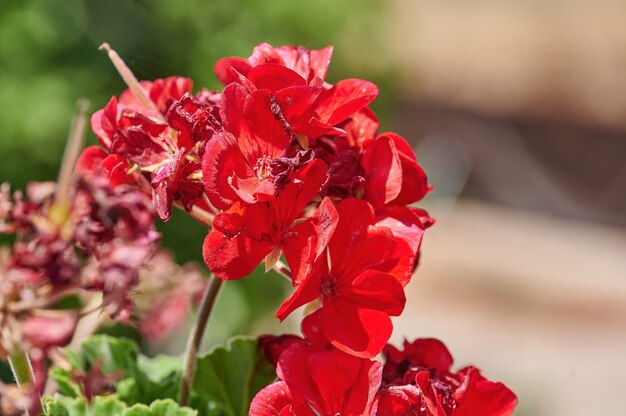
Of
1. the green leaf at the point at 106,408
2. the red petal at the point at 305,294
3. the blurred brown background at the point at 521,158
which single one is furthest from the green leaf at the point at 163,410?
the blurred brown background at the point at 521,158

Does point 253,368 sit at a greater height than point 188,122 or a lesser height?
lesser

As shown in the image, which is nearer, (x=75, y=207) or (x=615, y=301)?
(x=75, y=207)

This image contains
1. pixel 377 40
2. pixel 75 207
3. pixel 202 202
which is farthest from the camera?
pixel 377 40

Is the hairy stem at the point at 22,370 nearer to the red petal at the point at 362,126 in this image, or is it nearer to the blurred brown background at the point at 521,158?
the red petal at the point at 362,126

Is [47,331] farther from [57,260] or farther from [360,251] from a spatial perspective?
[360,251]

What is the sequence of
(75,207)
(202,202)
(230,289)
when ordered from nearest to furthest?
(75,207) → (202,202) → (230,289)

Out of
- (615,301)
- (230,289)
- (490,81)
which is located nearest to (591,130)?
(490,81)

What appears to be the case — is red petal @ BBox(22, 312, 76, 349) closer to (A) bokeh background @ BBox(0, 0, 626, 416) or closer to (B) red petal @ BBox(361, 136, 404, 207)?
(B) red petal @ BBox(361, 136, 404, 207)

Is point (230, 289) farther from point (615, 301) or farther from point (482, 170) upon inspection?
point (482, 170)
